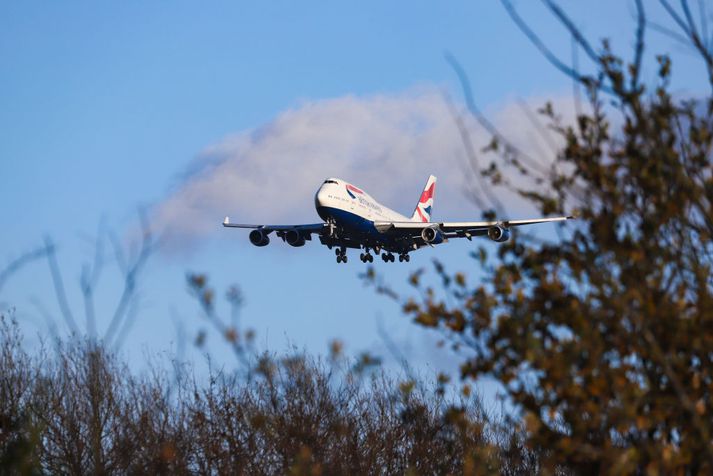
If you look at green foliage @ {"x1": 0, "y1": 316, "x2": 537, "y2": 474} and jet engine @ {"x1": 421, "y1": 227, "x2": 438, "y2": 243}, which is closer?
green foliage @ {"x1": 0, "y1": 316, "x2": 537, "y2": 474}

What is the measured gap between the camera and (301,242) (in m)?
50.3

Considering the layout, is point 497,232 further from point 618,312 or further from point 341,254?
point 618,312

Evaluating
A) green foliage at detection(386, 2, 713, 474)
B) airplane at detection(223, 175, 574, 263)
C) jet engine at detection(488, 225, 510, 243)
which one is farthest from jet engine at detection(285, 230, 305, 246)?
green foliage at detection(386, 2, 713, 474)

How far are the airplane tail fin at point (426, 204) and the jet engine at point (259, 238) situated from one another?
1737cm

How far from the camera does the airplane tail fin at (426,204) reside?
68.0m

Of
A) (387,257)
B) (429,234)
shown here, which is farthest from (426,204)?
(429,234)

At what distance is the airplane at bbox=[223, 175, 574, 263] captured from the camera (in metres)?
47.9

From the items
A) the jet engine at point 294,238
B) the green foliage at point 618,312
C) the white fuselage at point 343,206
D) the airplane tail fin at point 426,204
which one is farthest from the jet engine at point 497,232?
the green foliage at point 618,312

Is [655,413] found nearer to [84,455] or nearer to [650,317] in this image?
[650,317]

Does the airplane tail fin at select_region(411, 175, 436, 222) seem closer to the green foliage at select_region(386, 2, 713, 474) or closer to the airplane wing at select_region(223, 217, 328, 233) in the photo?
the airplane wing at select_region(223, 217, 328, 233)

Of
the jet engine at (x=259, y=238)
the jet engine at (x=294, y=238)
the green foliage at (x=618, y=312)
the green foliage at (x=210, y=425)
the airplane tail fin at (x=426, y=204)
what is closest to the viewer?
the green foliage at (x=618, y=312)

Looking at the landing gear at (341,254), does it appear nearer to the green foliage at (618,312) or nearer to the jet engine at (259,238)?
the jet engine at (259,238)

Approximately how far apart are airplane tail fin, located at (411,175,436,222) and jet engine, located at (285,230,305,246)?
18.1 metres

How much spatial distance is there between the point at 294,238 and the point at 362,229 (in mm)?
3777
